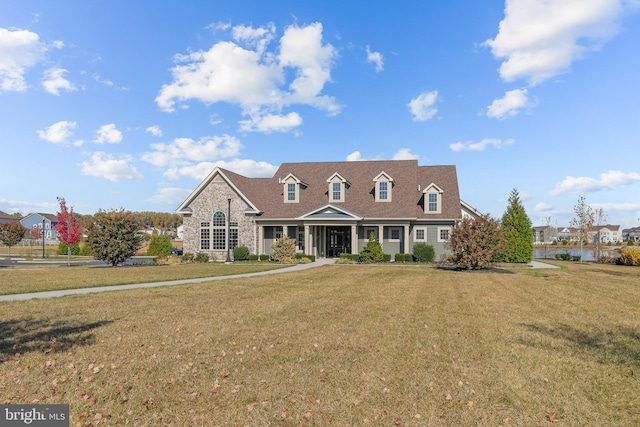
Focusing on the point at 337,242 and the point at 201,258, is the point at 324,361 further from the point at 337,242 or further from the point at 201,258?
the point at 337,242

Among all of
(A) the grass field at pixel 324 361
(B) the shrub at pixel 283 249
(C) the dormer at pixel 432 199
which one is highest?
(C) the dormer at pixel 432 199

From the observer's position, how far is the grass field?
505 cm

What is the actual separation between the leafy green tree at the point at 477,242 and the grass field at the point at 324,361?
36.2 feet

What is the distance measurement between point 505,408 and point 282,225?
30.6 metres

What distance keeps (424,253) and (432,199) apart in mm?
5084

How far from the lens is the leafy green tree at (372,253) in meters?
32.1

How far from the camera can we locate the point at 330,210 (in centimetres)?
3388

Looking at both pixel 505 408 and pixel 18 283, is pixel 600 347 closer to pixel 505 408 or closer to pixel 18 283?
pixel 505 408

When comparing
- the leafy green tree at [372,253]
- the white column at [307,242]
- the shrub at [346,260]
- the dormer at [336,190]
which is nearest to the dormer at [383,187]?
the dormer at [336,190]

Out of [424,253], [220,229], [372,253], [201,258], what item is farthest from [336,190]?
[201,258]

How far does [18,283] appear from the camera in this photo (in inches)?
696

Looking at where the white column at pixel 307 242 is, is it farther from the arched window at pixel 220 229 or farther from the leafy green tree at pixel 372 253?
the arched window at pixel 220 229

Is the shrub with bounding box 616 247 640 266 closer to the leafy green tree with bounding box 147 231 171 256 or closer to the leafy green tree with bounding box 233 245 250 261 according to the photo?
the leafy green tree with bounding box 233 245 250 261

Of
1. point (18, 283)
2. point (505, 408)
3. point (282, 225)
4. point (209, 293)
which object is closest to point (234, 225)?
point (282, 225)
